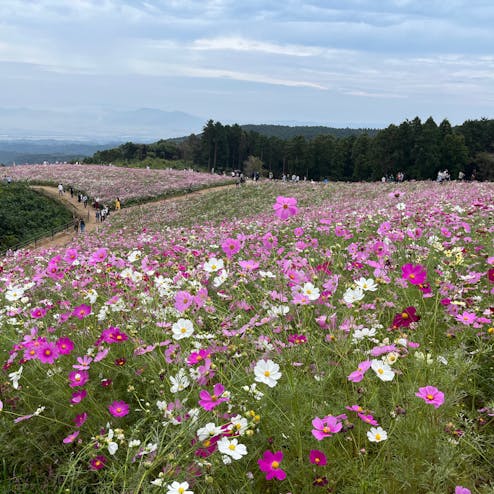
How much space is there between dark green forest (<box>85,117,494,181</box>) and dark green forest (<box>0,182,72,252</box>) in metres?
27.6

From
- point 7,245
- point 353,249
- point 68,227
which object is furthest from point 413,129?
point 353,249

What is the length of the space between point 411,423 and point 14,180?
45.4 m

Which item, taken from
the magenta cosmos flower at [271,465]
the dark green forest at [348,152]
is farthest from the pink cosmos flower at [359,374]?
the dark green forest at [348,152]

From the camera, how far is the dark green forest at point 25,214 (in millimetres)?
27109

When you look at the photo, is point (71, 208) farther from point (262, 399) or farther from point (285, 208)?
point (262, 399)

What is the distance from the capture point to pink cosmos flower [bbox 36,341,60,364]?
108 inches

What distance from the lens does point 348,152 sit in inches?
2781

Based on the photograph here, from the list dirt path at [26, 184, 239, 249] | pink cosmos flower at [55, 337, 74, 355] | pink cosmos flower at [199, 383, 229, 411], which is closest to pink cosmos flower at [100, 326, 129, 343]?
pink cosmos flower at [55, 337, 74, 355]

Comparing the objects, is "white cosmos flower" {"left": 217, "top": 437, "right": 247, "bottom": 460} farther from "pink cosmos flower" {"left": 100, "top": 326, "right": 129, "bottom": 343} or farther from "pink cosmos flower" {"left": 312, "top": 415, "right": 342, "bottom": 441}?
"pink cosmos flower" {"left": 100, "top": 326, "right": 129, "bottom": 343}

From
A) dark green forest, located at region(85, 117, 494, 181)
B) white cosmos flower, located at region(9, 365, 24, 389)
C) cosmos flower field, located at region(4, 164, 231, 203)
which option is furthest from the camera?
dark green forest, located at region(85, 117, 494, 181)

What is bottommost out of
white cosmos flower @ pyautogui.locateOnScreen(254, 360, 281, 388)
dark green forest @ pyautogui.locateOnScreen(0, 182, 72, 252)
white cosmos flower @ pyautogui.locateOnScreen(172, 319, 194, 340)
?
dark green forest @ pyautogui.locateOnScreen(0, 182, 72, 252)

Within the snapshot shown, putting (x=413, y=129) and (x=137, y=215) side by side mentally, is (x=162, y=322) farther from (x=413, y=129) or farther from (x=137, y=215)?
(x=413, y=129)

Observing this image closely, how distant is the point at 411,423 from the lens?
2.27 metres

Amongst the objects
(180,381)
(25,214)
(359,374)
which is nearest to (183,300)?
(180,381)
